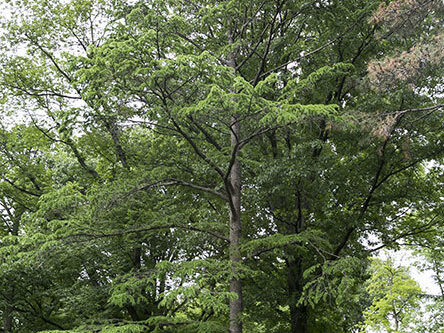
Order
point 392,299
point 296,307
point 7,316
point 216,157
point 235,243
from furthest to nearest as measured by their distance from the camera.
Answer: point 392,299
point 7,316
point 296,307
point 235,243
point 216,157

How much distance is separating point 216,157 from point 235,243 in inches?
66.5

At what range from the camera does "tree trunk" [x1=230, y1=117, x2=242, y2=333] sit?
23.7ft

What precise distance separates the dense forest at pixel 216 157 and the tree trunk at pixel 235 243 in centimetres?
4

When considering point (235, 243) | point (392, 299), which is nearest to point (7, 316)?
point (235, 243)

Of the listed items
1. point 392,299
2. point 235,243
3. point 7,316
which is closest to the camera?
point 235,243

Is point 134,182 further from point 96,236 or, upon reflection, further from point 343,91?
point 343,91

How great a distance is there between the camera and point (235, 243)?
803 cm

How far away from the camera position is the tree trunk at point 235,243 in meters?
7.23

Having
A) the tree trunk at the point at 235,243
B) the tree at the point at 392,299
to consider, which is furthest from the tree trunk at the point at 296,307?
the tree at the point at 392,299

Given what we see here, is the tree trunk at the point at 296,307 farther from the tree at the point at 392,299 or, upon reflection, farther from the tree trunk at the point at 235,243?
the tree at the point at 392,299

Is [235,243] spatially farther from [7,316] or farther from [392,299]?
[392,299]

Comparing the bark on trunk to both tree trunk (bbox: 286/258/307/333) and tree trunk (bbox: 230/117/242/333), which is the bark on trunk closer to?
tree trunk (bbox: 230/117/242/333)

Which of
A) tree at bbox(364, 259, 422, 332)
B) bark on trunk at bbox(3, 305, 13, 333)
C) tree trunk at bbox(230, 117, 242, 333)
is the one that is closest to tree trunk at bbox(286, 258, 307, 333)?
tree trunk at bbox(230, 117, 242, 333)

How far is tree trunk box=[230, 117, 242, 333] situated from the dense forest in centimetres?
4
